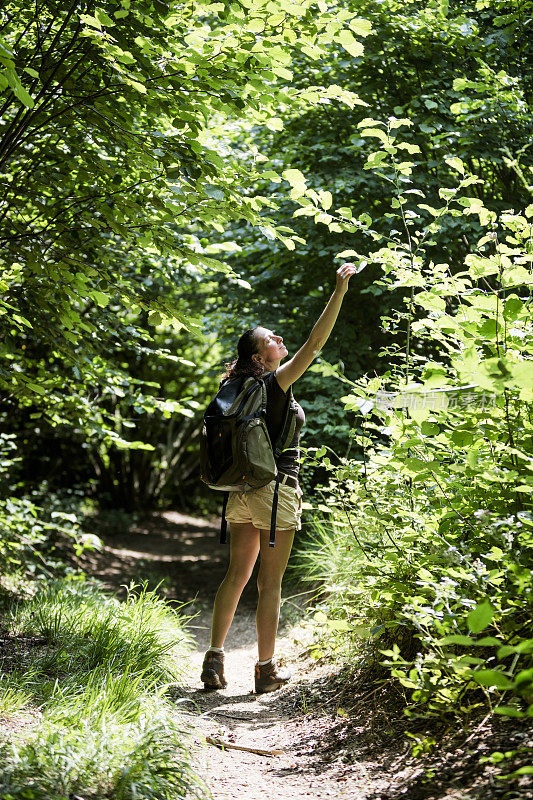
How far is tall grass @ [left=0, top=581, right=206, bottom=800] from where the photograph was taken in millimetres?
1968

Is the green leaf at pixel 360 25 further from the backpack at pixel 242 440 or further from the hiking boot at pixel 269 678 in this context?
the hiking boot at pixel 269 678

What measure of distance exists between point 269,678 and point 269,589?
475 millimetres

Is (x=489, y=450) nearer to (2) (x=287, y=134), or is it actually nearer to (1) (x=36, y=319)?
(1) (x=36, y=319)

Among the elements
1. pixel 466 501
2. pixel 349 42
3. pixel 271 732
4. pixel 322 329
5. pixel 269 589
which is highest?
pixel 349 42

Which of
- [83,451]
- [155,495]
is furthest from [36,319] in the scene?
[155,495]

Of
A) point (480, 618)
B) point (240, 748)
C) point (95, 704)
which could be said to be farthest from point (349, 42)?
point (240, 748)

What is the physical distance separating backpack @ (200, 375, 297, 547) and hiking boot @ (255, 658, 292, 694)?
693mm

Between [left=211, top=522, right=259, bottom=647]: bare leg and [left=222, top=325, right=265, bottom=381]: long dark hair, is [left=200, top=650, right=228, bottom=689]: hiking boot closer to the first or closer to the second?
[left=211, top=522, right=259, bottom=647]: bare leg

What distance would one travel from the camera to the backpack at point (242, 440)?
3320 mm

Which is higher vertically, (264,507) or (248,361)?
(248,361)

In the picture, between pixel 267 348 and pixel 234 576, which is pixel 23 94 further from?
pixel 234 576

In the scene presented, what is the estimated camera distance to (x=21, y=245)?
11.5 ft

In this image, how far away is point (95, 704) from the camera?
244 centimetres

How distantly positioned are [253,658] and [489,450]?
9.40 ft
